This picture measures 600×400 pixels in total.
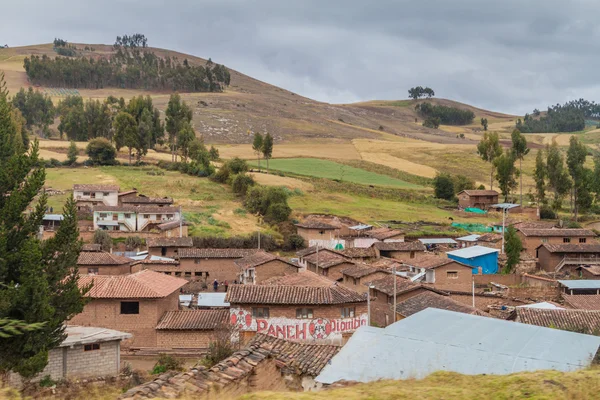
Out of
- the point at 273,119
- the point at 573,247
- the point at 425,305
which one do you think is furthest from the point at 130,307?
the point at 273,119

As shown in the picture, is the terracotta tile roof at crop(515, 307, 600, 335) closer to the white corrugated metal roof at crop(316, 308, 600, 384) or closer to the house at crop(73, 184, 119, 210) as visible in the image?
the white corrugated metal roof at crop(316, 308, 600, 384)

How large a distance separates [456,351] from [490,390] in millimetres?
3666

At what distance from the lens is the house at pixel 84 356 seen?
68.1ft

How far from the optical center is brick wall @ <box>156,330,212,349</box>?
27.0m

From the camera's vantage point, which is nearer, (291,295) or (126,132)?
(291,295)

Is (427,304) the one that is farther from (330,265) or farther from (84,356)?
(84,356)

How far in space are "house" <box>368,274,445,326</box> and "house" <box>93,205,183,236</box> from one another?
101 feet

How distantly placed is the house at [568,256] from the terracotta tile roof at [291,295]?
1185 inches

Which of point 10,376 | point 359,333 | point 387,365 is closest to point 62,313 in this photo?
point 10,376

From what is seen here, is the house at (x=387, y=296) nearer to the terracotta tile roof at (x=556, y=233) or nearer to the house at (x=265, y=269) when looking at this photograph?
the house at (x=265, y=269)

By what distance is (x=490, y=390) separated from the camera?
856cm

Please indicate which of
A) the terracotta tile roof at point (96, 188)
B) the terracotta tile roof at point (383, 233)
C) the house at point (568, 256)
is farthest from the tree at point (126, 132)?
the house at point (568, 256)

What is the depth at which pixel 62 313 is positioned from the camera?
17.4 meters

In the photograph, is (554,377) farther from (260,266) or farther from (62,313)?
(260,266)
